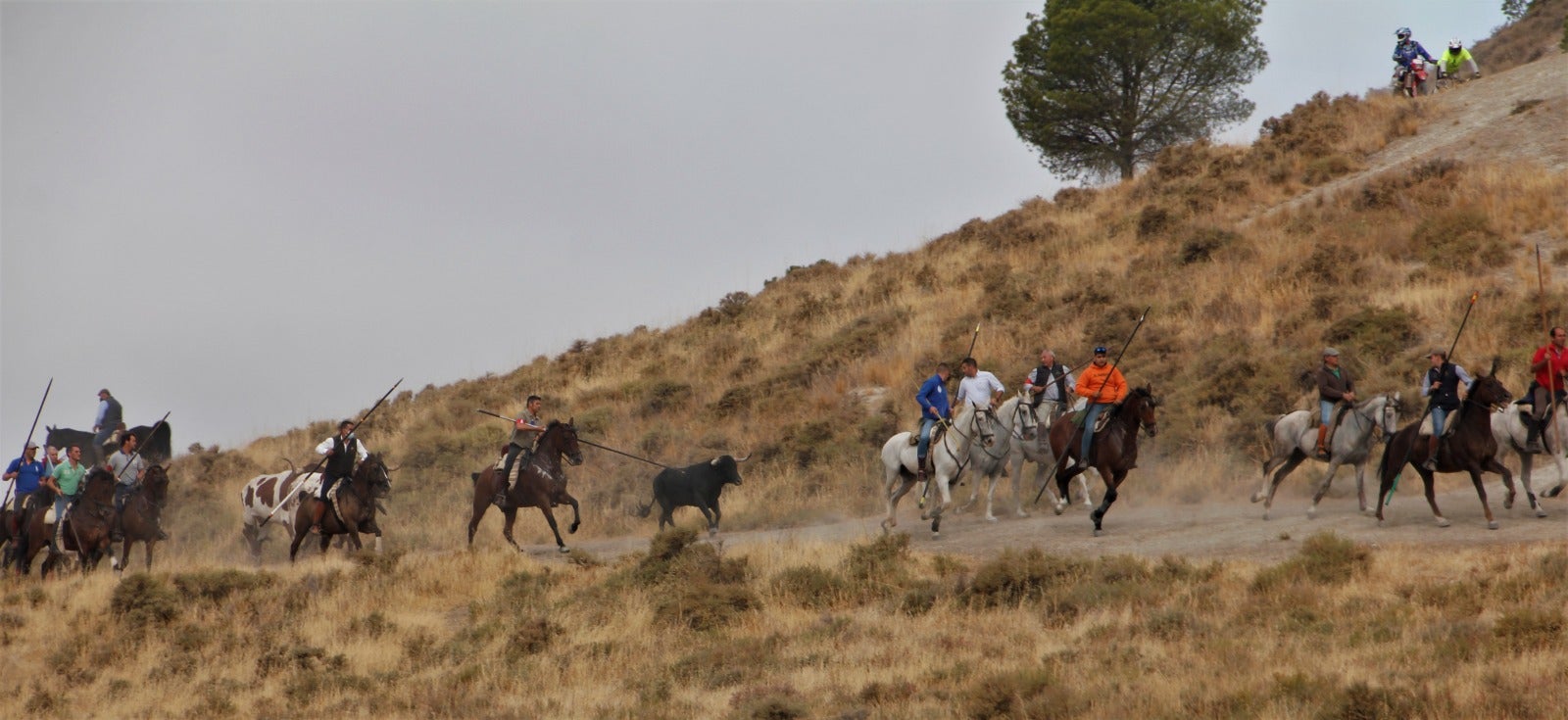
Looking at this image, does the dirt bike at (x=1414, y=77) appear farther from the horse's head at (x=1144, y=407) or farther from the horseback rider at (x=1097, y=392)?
the horse's head at (x=1144, y=407)

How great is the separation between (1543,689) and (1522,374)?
1533 centimetres

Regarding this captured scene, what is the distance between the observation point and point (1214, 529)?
2012cm

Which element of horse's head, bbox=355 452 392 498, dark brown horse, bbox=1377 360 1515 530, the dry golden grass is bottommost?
the dry golden grass

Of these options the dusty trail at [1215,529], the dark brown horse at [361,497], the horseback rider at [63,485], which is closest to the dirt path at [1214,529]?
the dusty trail at [1215,529]

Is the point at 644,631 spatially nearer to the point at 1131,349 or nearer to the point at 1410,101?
the point at 1131,349

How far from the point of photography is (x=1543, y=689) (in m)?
10.9

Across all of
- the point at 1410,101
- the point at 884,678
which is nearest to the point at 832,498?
the point at 884,678

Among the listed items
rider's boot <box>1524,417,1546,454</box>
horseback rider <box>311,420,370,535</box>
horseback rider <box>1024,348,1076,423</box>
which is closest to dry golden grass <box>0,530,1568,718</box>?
horseback rider <box>311,420,370,535</box>

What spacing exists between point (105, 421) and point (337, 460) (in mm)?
9868

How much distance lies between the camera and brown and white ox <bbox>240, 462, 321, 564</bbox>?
23.1 metres

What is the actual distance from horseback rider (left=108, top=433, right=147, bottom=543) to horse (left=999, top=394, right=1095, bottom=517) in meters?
13.0

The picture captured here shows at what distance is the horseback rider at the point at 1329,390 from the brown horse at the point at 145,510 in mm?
16572

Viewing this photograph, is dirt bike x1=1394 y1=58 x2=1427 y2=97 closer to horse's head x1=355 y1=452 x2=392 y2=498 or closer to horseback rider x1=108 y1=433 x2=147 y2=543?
horse's head x1=355 y1=452 x2=392 y2=498

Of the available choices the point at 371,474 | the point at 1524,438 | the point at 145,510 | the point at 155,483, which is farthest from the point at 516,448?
the point at 1524,438
